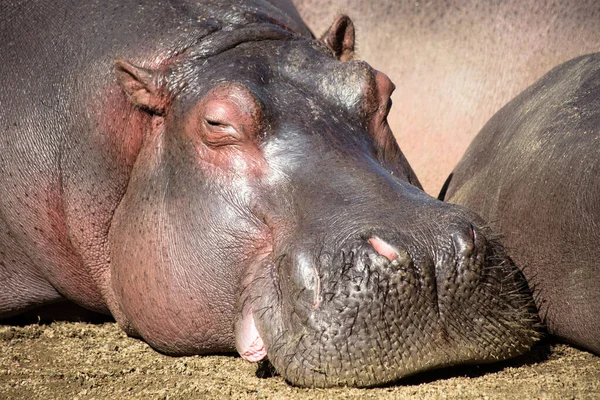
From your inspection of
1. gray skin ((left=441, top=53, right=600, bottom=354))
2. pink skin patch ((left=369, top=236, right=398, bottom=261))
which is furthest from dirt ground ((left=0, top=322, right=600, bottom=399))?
pink skin patch ((left=369, top=236, right=398, bottom=261))

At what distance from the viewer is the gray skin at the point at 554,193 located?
3.77 metres

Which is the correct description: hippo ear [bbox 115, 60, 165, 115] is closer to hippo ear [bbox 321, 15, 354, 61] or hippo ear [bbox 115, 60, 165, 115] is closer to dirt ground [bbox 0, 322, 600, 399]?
hippo ear [bbox 321, 15, 354, 61]

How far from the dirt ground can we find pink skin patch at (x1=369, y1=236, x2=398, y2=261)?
473 millimetres

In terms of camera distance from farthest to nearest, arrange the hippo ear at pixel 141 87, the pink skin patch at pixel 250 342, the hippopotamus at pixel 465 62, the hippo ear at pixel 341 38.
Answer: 1. the hippopotamus at pixel 465 62
2. the hippo ear at pixel 341 38
3. the hippo ear at pixel 141 87
4. the pink skin patch at pixel 250 342

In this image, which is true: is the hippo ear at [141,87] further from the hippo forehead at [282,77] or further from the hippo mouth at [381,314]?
the hippo mouth at [381,314]

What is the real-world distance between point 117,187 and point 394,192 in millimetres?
1306

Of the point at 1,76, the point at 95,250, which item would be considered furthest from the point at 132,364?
the point at 1,76

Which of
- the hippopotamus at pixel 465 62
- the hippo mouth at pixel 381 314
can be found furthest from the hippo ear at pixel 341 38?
the hippo mouth at pixel 381 314

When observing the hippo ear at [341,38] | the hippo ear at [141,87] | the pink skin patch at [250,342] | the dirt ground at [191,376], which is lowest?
the dirt ground at [191,376]

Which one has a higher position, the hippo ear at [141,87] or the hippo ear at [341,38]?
the hippo ear at [341,38]

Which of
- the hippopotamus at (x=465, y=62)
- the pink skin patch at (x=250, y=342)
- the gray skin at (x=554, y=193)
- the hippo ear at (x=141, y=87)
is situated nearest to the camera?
the pink skin patch at (x=250, y=342)

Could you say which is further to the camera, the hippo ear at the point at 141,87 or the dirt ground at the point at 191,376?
the hippo ear at the point at 141,87

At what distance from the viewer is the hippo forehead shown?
3.84m

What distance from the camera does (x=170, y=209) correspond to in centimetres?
378
